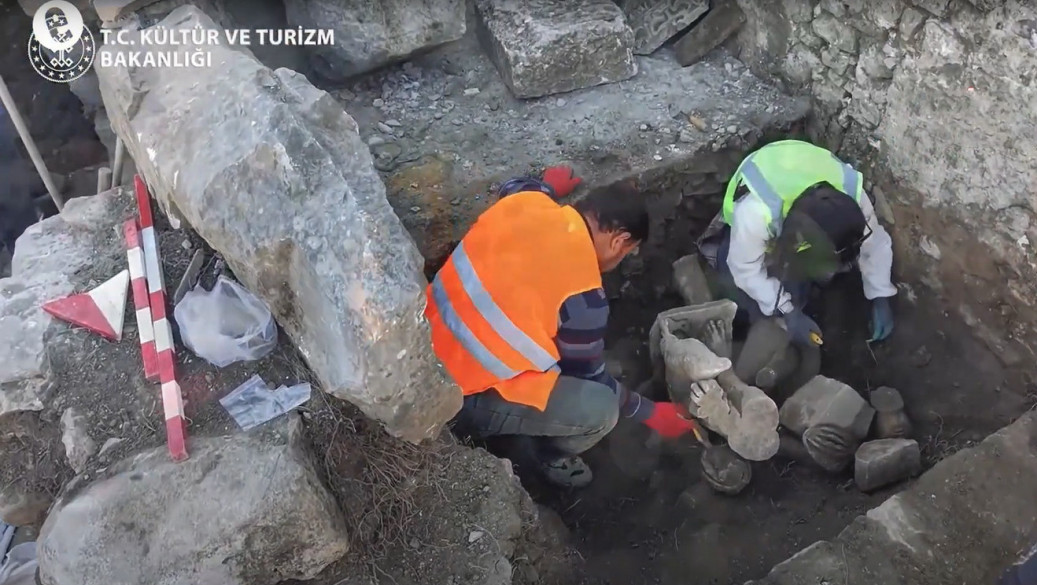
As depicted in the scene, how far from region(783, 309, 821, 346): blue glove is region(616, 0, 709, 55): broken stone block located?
5.17ft

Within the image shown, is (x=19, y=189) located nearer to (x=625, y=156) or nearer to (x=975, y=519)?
(x=625, y=156)

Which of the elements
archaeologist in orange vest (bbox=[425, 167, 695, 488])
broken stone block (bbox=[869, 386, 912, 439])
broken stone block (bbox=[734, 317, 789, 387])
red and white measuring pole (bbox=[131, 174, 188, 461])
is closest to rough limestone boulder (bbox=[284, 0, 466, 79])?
red and white measuring pole (bbox=[131, 174, 188, 461])

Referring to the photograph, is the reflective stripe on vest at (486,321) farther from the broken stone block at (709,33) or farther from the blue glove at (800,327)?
the broken stone block at (709,33)

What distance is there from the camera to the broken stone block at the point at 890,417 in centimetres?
330

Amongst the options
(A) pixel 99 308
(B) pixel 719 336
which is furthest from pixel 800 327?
(A) pixel 99 308

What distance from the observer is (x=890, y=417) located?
10.9 feet

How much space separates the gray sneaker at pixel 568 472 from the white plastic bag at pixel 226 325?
126 centimetres

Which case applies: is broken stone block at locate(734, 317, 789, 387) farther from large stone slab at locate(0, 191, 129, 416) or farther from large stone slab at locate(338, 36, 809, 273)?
large stone slab at locate(0, 191, 129, 416)

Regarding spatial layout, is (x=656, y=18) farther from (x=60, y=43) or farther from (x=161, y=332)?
(x=161, y=332)

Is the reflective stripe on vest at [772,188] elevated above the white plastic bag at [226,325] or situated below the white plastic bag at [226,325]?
below

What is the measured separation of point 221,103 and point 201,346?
739mm

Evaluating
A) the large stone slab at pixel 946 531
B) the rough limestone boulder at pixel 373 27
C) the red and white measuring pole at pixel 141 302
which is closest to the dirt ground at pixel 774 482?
the large stone slab at pixel 946 531

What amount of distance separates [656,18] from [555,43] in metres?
0.69

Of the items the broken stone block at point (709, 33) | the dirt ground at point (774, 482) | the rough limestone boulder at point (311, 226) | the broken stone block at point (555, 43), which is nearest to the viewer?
the rough limestone boulder at point (311, 226)
